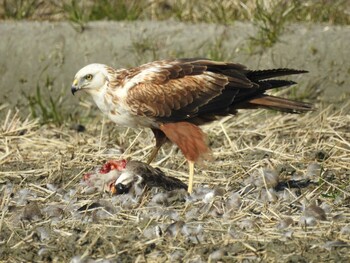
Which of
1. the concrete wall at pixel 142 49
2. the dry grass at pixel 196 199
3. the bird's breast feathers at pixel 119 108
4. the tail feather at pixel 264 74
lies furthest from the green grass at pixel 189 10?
the bird's breast feathers at pixel 119 108

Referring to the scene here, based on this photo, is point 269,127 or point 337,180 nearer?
point 337,180

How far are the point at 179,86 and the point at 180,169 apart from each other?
2.60ft

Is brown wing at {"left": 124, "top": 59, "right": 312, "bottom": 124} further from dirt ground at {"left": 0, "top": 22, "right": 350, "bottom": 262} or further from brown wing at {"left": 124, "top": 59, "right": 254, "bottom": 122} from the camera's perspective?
dirt ground at {"left": 0, "top": 22, "right": 350, "bottom": 262}

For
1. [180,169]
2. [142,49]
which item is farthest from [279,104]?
[142,49]

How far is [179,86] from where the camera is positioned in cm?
674

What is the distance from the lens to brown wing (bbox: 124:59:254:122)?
661 cm

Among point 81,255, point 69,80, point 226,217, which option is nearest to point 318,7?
point 69,80

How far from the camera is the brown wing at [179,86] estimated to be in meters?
6.61

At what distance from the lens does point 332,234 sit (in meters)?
5.45

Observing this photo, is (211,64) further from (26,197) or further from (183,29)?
(183,29)

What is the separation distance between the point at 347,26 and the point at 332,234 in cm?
383

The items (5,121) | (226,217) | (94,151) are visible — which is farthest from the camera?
(5,121)

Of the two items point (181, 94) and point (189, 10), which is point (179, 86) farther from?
point (189, 10)

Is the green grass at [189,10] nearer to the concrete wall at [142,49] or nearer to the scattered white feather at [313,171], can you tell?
the concrete wall at [142,49]
